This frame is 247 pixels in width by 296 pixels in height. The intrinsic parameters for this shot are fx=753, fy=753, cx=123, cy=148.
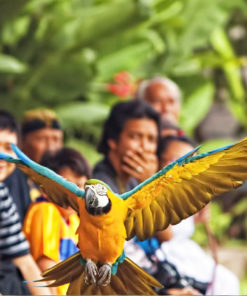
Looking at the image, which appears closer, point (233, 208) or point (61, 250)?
point (61, 250)

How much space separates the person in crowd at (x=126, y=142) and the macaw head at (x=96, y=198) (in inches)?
30.0

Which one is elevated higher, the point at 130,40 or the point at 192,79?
the point at 130,40

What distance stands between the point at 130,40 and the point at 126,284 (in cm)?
400

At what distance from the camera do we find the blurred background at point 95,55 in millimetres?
4992

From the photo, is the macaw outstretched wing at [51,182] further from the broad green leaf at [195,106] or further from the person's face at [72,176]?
the broad green leaf at [195,106]

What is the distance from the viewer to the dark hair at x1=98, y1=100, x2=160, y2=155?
2576 mm

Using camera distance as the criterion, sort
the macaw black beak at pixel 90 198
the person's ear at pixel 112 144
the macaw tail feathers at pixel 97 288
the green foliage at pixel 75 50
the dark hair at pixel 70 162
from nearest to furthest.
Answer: the macaw black beak at pixel 90 198, the macaw tail feathers at pixel 97 288, the dark hair at pixel 70 162, the person's ear at pixel 112 144, the green foliage at pixel 75 50

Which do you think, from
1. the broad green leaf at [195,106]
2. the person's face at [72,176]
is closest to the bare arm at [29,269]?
the person's face at [72,176]

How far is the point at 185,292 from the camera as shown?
2.59 meters

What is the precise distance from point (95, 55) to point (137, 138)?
124 inches

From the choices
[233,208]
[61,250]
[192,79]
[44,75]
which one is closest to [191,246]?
[61,250]

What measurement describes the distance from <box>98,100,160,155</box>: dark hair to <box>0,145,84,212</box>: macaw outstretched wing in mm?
926

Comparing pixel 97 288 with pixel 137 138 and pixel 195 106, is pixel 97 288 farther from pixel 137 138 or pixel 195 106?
pixel 195 106

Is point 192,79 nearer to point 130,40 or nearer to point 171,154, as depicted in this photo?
point 130,40
